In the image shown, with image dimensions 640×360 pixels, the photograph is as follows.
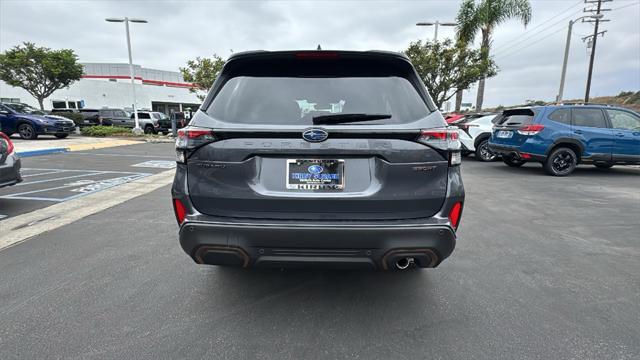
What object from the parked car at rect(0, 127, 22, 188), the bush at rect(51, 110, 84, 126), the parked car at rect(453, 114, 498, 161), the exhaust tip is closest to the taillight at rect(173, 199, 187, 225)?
the exhaust tip

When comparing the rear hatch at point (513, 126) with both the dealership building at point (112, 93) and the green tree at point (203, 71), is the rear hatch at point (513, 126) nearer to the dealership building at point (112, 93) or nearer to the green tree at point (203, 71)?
the green tree at point (203, 71)

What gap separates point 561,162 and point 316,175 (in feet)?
28.8

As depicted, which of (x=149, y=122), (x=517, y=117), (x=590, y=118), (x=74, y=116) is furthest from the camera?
(x=74, y=116)

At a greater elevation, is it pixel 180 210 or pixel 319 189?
pixel 319 189

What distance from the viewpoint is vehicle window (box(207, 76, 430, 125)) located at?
7.37 ft

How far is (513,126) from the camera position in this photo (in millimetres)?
8461

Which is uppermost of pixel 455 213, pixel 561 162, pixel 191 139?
pixel 191 139

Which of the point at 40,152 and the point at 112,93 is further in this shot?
the point at 112,93

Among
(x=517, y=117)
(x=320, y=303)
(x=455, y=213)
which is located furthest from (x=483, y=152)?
(x=320, y=303)

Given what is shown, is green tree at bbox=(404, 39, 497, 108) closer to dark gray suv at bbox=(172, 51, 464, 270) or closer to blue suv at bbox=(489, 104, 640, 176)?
blue suv at bbox=(489, 104, 640, 176)

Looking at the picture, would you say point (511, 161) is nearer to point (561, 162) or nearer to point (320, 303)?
point (561, 162)

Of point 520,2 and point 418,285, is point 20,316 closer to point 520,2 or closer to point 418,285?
point 418,285

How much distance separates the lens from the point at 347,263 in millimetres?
2156

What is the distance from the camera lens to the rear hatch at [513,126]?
27.2 ft
